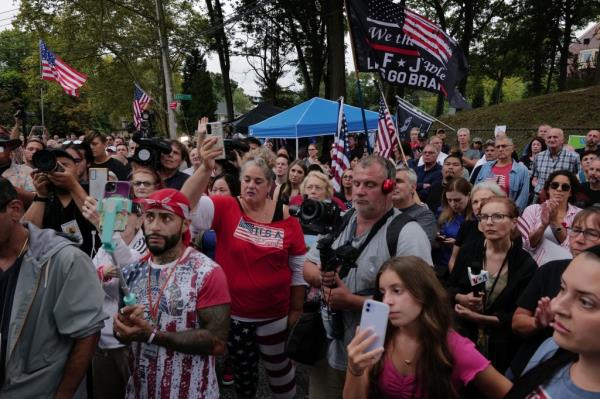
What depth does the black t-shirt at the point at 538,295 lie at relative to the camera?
7.33 feet

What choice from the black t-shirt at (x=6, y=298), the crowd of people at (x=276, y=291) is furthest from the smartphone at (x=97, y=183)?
the black t-shirt at (x=6, y=298)

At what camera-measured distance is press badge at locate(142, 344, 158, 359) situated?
2162 mm

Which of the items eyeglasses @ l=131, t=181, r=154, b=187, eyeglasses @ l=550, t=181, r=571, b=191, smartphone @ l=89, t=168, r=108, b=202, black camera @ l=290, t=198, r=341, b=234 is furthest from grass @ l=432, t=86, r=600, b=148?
smartphone @ l=89, t=168, r=108, b=202

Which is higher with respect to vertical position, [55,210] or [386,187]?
[386,187]

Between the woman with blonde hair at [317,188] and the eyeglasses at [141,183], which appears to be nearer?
the eyeglasses at [141,183]

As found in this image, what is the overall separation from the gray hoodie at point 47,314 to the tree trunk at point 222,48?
917 inches

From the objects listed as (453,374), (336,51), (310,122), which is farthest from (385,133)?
(336,51)

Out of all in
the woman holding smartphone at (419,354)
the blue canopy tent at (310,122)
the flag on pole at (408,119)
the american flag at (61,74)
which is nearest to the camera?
the woman holding smartphone at (419,354)

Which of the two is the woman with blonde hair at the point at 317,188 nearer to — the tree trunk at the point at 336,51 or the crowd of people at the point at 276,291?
the crowd of people at the point at 276,291

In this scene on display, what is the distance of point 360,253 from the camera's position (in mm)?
2479

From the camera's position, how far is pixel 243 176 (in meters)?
3.30

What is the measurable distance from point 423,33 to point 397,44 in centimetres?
36

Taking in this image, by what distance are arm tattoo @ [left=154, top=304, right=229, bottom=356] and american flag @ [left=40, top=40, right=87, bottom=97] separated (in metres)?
15.0

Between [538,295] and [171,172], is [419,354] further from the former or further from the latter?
[171,172]
